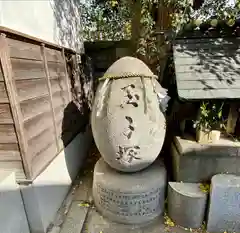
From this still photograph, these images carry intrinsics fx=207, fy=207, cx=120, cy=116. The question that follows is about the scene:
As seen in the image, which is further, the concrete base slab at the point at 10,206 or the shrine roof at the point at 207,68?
the shrine roof at the point at 207,68

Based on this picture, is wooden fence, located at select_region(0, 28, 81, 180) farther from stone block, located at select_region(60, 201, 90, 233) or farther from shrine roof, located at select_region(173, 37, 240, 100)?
shrine roof, located at select_region(173, 37, 240, 100)

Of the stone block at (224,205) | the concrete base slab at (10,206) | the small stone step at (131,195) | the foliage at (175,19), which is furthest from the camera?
the foliage at (175,19)

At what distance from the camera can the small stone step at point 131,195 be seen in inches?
109

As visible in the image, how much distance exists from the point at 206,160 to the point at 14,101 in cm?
237

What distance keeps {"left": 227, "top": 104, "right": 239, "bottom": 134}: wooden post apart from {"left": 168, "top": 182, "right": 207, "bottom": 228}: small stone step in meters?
0.92

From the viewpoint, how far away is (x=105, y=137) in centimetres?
271

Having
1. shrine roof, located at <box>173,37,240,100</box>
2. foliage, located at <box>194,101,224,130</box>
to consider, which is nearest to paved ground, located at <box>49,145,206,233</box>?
foliage, located at <box>194,101,224,130</box>

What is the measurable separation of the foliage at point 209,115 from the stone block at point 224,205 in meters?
0.66

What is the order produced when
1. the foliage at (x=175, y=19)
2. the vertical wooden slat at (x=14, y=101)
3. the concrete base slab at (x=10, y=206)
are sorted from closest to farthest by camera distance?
the vertical wooden slat at (x=14, y=101) < the concrete base slab at (x=10, y=206) < the foliage at (x=175, y=19)

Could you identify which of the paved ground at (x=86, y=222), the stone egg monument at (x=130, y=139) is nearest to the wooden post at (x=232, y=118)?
the stone egg monument at (x=130, y=139)

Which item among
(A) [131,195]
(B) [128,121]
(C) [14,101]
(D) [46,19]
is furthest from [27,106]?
(A) [131,195]

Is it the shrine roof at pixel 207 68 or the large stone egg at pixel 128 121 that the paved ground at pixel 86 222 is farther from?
the shrine roof at pixel 207 68

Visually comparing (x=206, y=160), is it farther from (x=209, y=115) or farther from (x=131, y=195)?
(x=131, y=195)

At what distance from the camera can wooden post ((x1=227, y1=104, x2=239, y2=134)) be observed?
2.72 meters
